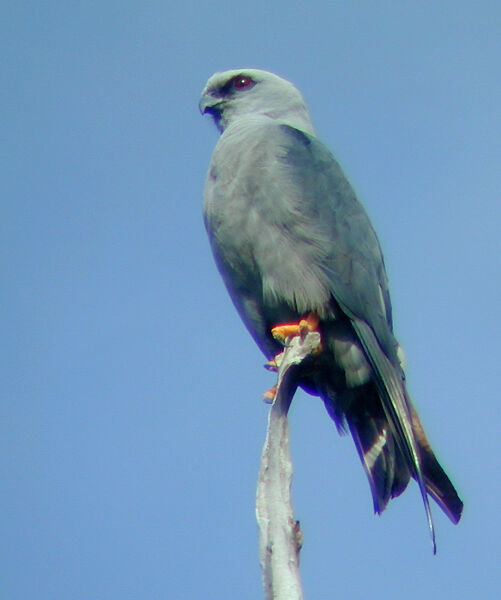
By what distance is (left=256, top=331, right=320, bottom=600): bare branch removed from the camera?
131 inches

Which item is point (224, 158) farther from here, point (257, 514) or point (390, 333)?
point (257, 514)

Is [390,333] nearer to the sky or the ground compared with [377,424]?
nearer to the sky

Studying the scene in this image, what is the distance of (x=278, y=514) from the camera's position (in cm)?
356

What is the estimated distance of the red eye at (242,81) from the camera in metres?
7.02

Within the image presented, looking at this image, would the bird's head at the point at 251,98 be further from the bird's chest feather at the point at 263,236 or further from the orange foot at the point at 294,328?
the orange foot at the point at 294,328

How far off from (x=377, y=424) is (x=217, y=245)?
141cm

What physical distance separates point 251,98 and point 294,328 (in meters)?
2.31

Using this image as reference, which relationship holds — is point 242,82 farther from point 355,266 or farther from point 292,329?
point 292,329

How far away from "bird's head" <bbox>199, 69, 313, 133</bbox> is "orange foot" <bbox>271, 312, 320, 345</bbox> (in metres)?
1.92

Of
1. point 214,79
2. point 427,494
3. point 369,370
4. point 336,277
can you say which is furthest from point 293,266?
point 214,79

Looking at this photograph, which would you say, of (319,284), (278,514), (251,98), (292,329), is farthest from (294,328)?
(251,98)

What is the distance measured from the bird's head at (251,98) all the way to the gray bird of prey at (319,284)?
108 centimetres

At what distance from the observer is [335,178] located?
589 centimetres

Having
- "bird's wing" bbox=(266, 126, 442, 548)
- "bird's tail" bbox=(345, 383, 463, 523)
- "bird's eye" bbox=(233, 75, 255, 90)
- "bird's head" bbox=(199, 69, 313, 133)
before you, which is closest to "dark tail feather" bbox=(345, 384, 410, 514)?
"bird's tail" bbox=(345, 383, 463, 523)
